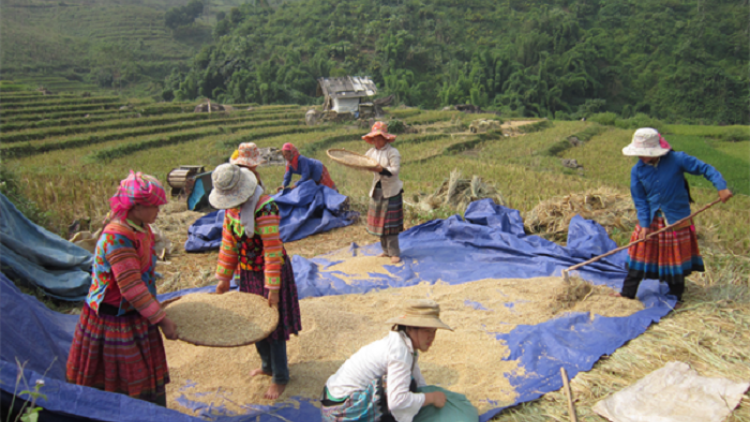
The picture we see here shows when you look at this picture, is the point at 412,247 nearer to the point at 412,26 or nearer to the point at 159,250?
the point at 159,250

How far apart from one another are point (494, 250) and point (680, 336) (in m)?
2.20

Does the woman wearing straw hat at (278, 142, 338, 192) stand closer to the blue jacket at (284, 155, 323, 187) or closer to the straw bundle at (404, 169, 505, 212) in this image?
the blue jacket at (284, 155, 323, 187)

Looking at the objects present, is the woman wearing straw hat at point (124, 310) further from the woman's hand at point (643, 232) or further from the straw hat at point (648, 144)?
the woman's hand at point (643, 232)

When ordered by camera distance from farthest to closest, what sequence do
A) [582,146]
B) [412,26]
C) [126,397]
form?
[412,26] < [582,146] < [126,397]

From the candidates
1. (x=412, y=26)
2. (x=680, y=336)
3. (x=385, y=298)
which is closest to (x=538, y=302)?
(x=680, y=336)

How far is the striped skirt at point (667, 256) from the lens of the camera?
3512 mm

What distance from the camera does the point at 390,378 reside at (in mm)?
2025

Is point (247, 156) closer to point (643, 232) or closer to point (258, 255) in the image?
point (258, 255)

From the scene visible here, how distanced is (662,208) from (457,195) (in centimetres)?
360

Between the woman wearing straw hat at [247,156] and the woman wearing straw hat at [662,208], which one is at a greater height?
the woman wearing straw hat at [247,156]

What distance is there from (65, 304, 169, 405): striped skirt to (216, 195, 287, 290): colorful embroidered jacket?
632 mm

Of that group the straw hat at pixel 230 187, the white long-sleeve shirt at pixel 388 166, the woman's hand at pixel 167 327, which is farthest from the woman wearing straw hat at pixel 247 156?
the white long-sleeve shirt at pixel 388 166

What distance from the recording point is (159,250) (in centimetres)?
530

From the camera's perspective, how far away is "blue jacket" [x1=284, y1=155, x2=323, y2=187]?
6.37 m
